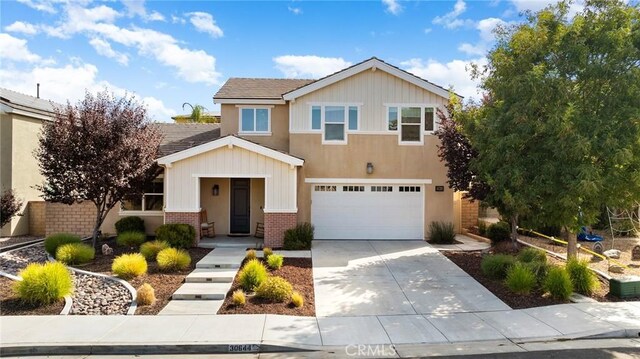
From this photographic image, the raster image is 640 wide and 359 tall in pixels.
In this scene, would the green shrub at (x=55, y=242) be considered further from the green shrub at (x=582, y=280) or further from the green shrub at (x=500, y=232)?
→ the green shrub at (x=500, y=232)

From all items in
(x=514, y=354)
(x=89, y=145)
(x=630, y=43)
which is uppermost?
(x=630, y=43)

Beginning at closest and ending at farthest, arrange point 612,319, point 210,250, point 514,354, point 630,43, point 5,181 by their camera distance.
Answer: point 514,354, point 612,319, point 630,43, point 210,250, point 5,181

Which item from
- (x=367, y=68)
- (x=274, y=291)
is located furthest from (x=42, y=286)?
(x=367, y=68)

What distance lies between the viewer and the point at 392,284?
1068cm

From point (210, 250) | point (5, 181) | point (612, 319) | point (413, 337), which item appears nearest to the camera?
point (413, 337)

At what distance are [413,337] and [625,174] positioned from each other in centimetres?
693

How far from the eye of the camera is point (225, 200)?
1730 centimetres

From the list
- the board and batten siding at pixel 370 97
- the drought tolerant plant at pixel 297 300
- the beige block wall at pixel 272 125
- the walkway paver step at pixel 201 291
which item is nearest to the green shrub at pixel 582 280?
the drought tolerant plant at pixel 297 300

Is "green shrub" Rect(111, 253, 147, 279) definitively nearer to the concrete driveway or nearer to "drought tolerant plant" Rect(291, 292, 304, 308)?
"drought tolerant plant" Rect(291, 292, 304, 308)

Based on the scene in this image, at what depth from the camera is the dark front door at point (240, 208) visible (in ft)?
57.0

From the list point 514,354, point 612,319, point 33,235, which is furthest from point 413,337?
point 33,235

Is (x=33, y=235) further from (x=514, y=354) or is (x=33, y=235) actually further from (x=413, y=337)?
(x=514, y=354)

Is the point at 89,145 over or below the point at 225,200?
over

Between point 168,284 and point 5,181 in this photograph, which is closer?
point 168,284
